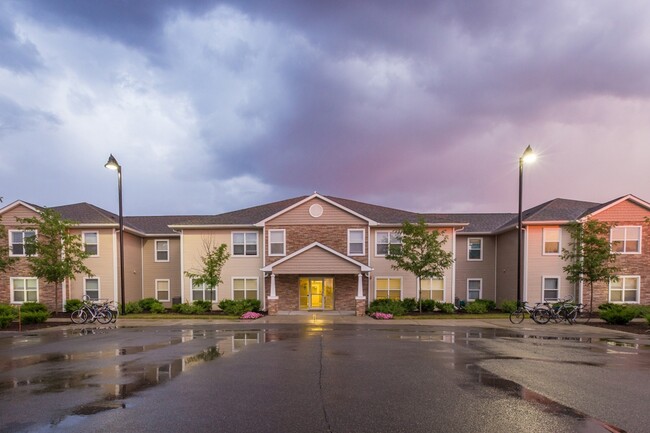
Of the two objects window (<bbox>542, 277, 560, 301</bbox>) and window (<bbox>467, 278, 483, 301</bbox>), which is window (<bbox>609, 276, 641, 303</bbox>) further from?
window (<bbox>467, 278, 483, 301</bbox>)

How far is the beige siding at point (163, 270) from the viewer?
2641cm

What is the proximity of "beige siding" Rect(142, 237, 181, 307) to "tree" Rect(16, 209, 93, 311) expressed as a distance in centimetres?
554

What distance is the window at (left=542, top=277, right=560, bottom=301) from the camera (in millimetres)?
23172

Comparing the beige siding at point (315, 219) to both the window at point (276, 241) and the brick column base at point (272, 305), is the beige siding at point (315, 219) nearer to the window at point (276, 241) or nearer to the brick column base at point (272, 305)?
the window at point (276, 241)

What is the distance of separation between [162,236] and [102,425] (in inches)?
925

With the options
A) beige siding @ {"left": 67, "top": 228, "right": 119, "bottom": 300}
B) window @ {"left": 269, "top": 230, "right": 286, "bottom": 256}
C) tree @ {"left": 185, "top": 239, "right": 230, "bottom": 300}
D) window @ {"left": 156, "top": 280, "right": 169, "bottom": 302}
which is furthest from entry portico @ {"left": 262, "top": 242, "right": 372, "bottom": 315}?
beige siding @ {"left": 67, "top": 228, "right": 119, "bottom": 300}

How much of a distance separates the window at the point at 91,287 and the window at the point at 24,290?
3142 millimetres

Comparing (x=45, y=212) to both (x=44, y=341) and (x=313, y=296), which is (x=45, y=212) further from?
(x=313, y=296)

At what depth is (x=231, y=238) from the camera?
24078 millimetres

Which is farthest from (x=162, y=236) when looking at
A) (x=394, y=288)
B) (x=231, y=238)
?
(x=394, y=288)

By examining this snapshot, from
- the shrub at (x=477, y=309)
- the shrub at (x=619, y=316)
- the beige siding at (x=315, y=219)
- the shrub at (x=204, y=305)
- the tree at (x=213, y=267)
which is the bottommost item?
the shrub at (x=619, y=316)

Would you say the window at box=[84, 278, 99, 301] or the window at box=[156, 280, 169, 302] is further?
the window at box=[156, 280, 169, 302]

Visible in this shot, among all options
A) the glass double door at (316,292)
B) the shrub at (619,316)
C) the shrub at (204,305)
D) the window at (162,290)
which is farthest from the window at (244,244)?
the shrub at (619,316)

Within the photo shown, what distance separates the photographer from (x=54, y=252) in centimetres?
1981
